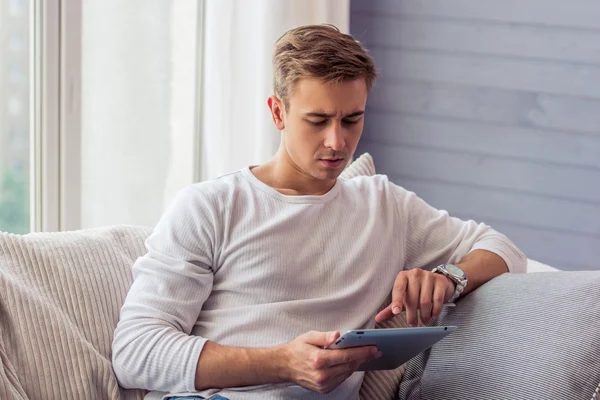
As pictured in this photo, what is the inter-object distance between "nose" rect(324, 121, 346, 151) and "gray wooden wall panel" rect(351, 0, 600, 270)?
6.14 ft

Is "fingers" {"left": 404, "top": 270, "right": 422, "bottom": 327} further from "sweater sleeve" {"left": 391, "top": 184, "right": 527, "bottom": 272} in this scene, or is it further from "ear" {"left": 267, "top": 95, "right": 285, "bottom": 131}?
"ear" {"left": 267, "top": 95, "right": 285, "bottom": 131}

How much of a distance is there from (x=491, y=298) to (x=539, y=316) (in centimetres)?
11

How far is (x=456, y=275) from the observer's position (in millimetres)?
1682

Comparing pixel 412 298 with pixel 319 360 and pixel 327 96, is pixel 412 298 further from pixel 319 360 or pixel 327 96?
pixel 327 96

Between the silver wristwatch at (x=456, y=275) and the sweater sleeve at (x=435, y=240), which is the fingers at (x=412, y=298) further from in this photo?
the sweater sleeve at (x=435, y=240)

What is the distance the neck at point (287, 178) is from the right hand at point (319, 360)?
378 mm

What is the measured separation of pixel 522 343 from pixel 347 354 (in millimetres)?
372

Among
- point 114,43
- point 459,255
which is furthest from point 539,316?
point 114,43

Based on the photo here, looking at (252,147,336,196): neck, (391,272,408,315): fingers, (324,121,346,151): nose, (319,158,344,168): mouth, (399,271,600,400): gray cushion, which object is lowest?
(399,271,600,400): gray cushion

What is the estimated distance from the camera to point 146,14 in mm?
2848

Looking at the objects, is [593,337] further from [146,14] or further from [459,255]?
[146,14]

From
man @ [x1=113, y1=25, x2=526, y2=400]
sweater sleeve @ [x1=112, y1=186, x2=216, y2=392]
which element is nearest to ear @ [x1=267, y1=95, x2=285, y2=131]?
man @ [x1=113, y1=25, x2=526, y2=400]

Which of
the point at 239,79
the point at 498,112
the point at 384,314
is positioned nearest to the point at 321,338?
the point at 384,314

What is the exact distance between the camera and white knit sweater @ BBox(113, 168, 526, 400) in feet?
4.96
